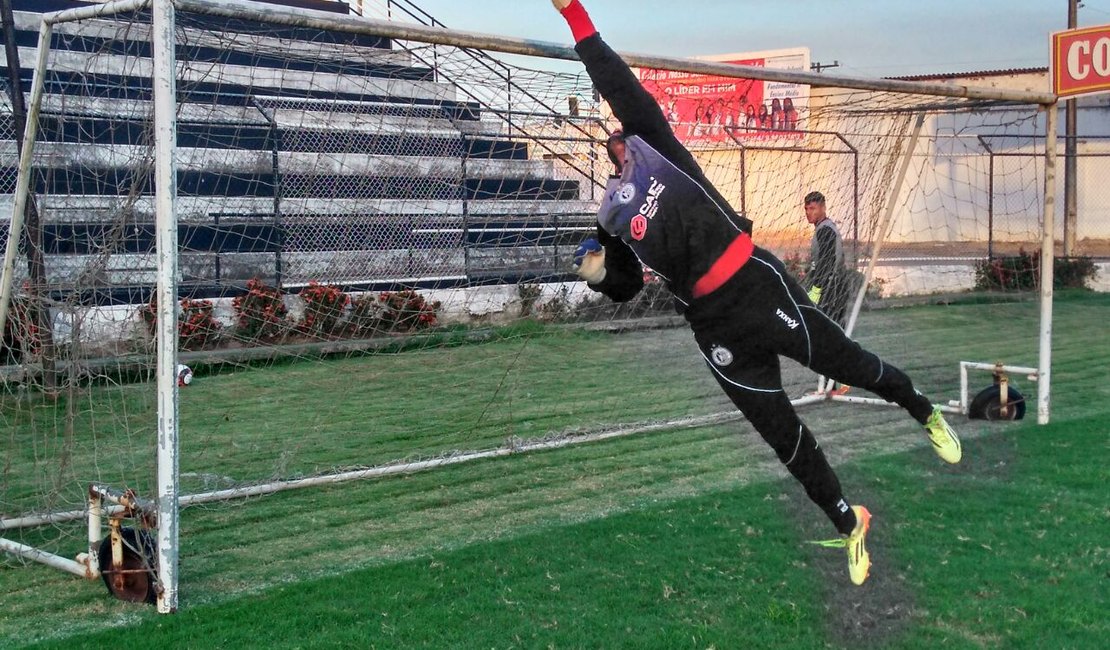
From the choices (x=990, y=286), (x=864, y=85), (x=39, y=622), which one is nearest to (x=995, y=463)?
(x=864, y=85)

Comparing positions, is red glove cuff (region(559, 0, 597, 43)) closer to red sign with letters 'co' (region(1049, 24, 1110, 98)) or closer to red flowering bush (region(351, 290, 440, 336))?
red flowering bush (region(351, 290, 440, 336))

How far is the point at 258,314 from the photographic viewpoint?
7.74 meters

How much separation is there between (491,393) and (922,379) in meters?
4.65

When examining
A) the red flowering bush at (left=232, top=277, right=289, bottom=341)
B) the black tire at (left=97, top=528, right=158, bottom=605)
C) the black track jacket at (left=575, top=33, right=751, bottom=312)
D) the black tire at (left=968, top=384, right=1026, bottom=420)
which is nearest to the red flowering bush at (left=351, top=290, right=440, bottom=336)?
the red flowering bush at (left=232, top=277, right=289, bottom=341)

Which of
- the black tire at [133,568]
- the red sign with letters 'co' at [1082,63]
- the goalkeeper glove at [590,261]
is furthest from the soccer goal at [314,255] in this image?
the goalkeeper glove at [590,261]

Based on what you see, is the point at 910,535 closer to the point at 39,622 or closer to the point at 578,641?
the point at 578,641

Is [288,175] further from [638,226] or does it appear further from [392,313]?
[638,226]

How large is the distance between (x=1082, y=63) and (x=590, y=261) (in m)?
7.17

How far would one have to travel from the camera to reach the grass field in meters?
4.81

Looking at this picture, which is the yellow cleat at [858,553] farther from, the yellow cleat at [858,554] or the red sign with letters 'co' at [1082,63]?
the red sign with letters 'co' at [1082,63]

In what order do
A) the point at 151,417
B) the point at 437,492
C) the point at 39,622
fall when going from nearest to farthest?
the point at 39,622 < the point at 151,417 < the point at 437,492

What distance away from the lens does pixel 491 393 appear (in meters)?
10.5

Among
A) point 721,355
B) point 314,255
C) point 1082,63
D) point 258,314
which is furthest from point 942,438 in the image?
point 1082,63

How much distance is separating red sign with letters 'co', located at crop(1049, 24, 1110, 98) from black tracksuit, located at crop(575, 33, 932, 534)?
6.17m
